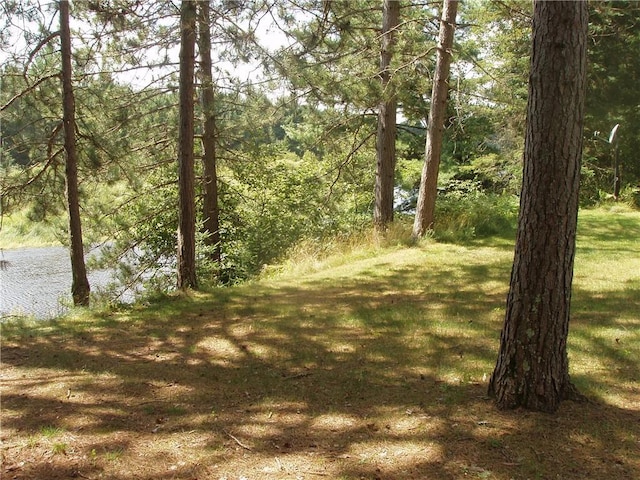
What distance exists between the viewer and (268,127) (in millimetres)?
12172

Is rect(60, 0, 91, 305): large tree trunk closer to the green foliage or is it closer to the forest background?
the forest background

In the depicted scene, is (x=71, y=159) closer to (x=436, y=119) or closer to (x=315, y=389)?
(x=436, y=119)

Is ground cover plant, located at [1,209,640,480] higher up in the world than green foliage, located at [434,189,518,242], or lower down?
lower down

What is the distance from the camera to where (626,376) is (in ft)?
13.0

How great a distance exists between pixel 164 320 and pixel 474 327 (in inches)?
144

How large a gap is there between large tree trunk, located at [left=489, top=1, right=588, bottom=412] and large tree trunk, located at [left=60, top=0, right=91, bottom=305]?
8.15m

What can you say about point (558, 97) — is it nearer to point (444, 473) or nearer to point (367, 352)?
point (444, 473)

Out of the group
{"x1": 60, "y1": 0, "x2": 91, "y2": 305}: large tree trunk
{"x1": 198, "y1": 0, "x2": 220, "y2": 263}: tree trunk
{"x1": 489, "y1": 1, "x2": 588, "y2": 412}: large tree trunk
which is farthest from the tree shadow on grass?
{"x1": 198, "y1": 0, "x2": 220, "y2": 263}: tree trunk

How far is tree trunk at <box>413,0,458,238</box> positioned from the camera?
30.7 ft

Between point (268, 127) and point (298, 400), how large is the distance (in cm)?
932

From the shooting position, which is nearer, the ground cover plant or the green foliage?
the ground cover plant

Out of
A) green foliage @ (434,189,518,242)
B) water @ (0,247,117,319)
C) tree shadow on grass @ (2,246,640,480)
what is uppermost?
green foliage @ (434,189,518,242)

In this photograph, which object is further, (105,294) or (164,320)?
(105,294)

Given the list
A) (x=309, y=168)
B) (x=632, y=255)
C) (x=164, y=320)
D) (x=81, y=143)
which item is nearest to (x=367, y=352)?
(x=164, y=320)
